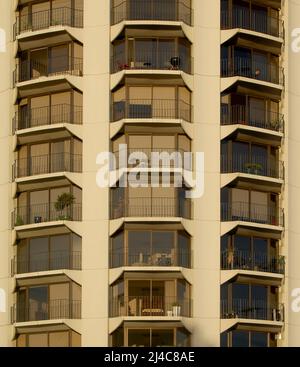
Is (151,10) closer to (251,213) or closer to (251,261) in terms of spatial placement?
(251,213)

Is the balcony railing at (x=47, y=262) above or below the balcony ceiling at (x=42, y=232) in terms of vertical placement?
below

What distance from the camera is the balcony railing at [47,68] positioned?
9856cm

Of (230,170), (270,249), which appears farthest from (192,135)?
(270,249)

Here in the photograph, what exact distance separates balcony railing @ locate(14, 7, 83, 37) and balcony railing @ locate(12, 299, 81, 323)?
762 inches

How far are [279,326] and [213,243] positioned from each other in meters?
7.58

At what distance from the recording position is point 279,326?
97562mm

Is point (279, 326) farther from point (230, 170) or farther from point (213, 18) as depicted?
point (213, 18)

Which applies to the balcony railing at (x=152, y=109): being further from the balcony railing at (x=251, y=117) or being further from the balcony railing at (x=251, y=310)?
the balcony railing at (x=251, y=310)

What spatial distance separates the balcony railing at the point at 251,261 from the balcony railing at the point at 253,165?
5.71m

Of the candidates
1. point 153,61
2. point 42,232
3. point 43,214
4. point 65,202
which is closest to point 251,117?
point 153,61

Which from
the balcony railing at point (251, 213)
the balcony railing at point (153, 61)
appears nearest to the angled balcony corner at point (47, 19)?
the balcony railing at point (153, 61)

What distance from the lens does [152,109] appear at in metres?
97.2
